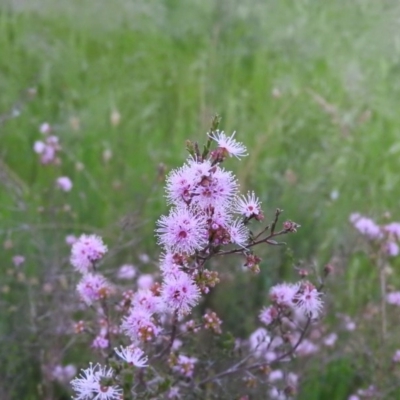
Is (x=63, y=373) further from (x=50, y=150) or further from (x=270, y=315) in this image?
(x=270, y=315)

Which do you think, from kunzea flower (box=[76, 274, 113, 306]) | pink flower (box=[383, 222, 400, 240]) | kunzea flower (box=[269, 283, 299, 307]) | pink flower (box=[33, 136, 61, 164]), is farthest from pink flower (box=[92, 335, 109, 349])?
pink flower (box=[33, 136, 61, 164])

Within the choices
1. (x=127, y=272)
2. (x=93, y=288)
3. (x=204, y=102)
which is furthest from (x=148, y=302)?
(x=204, y=102)

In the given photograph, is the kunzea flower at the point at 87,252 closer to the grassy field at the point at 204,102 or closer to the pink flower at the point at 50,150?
the pink flower at the point at 50,150

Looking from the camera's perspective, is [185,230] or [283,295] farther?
[283,295]

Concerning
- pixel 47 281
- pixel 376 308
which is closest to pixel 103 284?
pixel 47 281

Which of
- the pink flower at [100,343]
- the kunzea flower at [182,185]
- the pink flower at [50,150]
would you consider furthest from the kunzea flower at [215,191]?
the pink flower at [50,150]

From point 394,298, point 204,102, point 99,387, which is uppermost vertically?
point 204,102

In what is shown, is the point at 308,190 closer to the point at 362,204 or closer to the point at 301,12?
the point at 362,204
